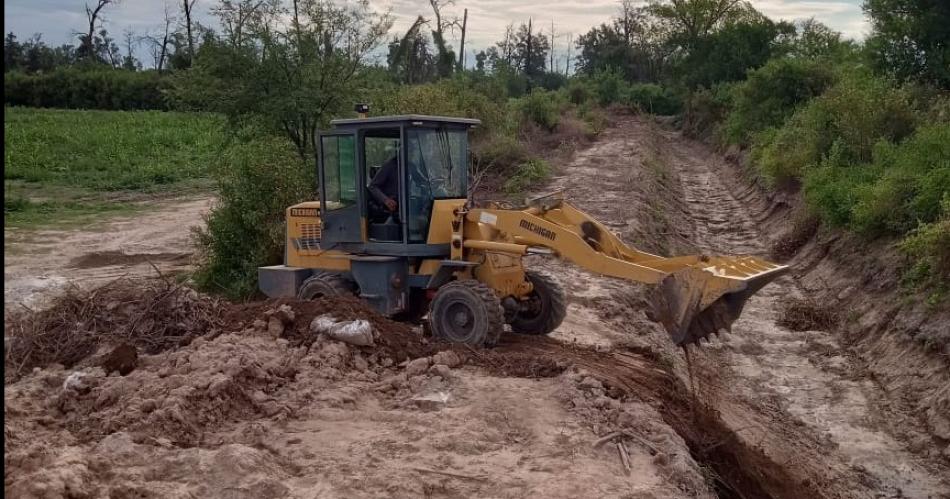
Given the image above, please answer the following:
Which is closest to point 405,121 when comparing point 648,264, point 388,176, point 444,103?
point 388,176

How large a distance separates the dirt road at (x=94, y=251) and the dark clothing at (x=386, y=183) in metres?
5.74

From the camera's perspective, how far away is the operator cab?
8992 mm

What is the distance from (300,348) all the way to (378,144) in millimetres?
2497

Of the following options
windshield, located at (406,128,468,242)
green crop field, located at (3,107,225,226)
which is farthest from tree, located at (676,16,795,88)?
windshield, located at (406,128,468,242)

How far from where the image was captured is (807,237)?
1688 centimetres

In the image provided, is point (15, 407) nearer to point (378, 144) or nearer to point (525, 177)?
point (378, 144)

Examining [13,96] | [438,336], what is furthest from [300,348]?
[13,96]

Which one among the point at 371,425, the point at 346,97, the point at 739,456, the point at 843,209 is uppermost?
the point at 346,97

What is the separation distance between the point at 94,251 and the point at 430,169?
10.8 m

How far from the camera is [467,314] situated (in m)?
8.73

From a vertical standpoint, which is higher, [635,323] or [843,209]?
[843,209]

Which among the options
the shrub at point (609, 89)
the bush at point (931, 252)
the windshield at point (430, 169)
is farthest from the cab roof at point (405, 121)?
the shrub at point (609, 89)

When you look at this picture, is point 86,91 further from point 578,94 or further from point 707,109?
point 707,109

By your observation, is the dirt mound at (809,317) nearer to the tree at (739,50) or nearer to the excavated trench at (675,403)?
the excavated trench at (675,403)
